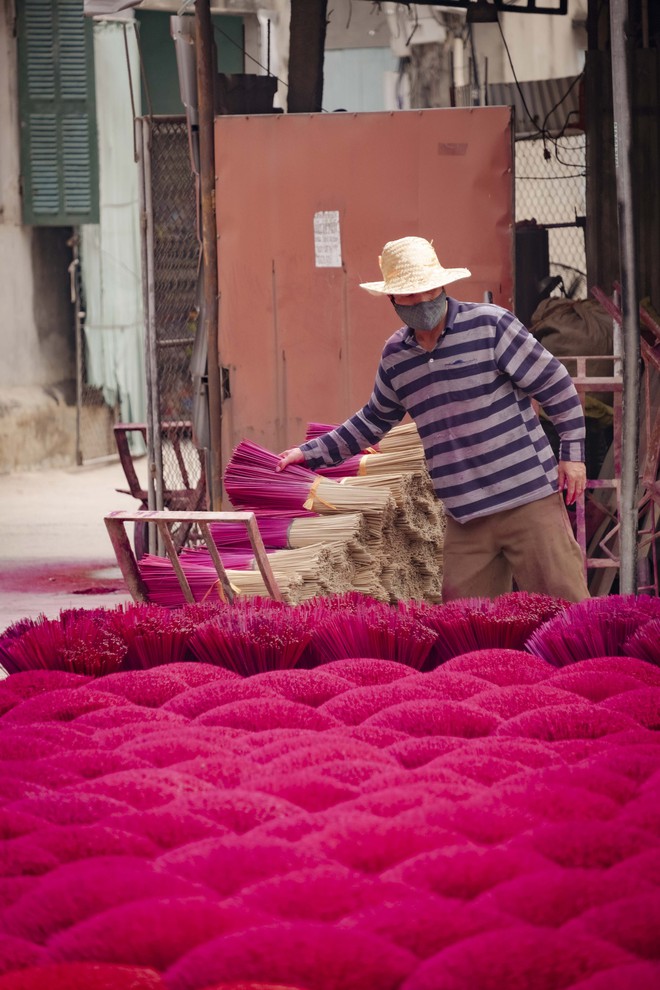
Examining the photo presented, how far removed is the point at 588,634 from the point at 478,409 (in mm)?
2023

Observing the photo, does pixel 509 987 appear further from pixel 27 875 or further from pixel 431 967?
pixel 27 875

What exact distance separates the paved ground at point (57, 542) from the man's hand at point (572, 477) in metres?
3.59

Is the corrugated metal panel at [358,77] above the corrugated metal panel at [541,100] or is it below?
above

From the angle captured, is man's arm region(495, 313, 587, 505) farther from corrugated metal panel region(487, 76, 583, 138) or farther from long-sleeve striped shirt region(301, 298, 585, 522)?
corrugated metal panel region(487, 76, 583, 138)

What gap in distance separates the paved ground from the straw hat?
355 cm

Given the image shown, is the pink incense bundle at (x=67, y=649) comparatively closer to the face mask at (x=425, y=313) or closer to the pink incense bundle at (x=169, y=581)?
the face mask at (x=425, y=313)

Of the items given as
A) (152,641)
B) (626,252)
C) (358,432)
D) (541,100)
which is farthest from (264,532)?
(541,100)

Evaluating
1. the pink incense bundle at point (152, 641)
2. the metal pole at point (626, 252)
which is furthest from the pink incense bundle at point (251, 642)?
the metal pole at point (626, 252)

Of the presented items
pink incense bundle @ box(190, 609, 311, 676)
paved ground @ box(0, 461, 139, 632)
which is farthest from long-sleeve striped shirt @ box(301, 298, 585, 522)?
paved ground @ box(0, 461, 139, 632)

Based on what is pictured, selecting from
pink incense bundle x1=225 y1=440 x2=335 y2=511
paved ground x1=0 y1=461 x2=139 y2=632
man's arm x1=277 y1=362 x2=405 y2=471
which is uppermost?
man's arm x1=277 y1=362 x2=405 y2=471

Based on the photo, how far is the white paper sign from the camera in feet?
22.0

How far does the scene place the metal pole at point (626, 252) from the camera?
4742 millimetres

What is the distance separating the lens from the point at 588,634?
→ 2242mm

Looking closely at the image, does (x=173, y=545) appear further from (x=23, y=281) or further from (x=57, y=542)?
(x=23, y=281)
